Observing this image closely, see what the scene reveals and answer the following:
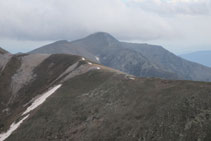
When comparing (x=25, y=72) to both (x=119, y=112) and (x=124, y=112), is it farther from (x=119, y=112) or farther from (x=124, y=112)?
(x=124, y=112)

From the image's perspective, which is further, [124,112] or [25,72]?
[25,72]

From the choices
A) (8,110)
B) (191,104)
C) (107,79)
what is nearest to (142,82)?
(107,79)


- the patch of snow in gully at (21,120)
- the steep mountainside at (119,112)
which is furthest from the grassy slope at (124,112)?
the patch of snow in gully at (21,120)

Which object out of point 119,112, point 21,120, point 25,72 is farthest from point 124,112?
point 25,72

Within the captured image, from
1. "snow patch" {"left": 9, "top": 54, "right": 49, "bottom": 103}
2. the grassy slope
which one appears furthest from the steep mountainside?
"snow patch" {"left": 9, "top": 54, "right": 49, "bottom": 103}

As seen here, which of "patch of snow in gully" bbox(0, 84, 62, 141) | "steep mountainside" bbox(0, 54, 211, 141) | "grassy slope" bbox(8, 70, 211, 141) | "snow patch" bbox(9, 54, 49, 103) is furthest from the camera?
"snow patch" bbox(9, 54, 49, 103)

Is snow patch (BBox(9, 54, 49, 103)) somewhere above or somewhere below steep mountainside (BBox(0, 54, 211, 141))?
above

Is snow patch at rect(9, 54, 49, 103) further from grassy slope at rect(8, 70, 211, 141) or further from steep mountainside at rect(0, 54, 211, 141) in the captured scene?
grassy slope at rect(8, 70, 211, 141)

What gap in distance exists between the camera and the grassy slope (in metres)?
28.0

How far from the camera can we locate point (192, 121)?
26766 mm

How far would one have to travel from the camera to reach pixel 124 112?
3769 centimetres

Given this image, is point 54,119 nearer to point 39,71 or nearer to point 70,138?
point 70,138

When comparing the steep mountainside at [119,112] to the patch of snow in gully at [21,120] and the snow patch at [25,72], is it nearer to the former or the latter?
the patch of snow in gully at [21,120]

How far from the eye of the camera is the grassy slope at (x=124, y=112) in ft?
91.8
